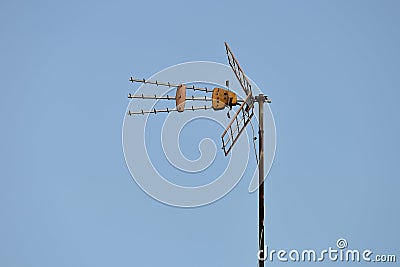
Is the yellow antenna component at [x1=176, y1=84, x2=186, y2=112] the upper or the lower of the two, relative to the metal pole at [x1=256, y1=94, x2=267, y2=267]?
upper

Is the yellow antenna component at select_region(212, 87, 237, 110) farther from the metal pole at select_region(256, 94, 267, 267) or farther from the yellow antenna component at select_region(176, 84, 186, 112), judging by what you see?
the yellow antenna component at select_region(176, 84, 186, 112)

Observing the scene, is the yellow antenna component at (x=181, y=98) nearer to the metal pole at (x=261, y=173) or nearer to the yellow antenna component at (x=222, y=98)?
the yellow antenna component at (x=222, y=98)

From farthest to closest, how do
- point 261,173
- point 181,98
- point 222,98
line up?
point 181,98, point 222,98, point 261,173

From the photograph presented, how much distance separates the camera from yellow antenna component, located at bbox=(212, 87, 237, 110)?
11773mm

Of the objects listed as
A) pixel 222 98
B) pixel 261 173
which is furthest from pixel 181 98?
pixel 261 173

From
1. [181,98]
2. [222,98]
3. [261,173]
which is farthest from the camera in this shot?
[181,98]

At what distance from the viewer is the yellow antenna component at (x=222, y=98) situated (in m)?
11.8

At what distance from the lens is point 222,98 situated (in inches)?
466

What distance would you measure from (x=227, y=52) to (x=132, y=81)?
5.81ft

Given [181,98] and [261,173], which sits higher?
[181,98]

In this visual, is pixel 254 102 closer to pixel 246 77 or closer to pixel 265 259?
pixel 246 77

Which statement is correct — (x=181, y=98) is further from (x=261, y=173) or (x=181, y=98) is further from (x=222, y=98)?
(x=261, y=173)

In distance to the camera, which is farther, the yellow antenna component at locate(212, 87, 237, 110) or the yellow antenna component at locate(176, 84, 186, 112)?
the yellow antenna component at locate(176, 84, 186, 112)

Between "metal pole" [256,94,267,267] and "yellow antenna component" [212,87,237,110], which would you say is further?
"yellow antenna component" [212,87,237,110]
